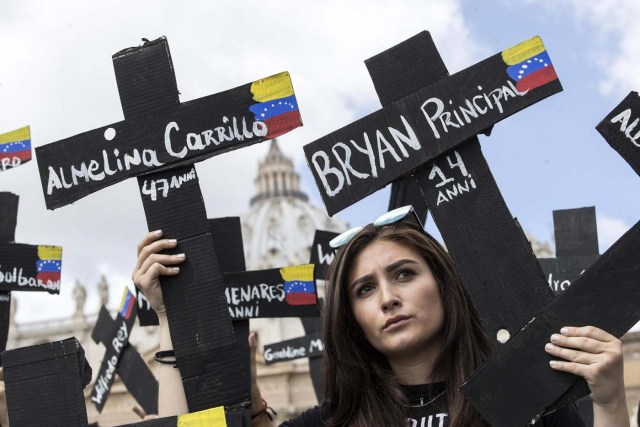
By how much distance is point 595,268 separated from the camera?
1.94m

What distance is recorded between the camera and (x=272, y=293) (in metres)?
3.64

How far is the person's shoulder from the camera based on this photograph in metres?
2.21

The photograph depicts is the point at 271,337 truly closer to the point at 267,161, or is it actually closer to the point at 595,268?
the point at 595,268

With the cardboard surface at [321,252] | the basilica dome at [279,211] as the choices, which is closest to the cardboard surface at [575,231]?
the cardboard surface at [321,252]

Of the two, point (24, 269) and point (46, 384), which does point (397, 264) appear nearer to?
point (46, 384)

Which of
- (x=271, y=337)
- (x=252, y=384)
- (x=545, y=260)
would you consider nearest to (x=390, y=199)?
(x=545, y=260)

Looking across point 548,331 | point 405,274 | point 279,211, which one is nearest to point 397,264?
point 405,274

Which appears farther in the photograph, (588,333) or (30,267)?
(30,267)

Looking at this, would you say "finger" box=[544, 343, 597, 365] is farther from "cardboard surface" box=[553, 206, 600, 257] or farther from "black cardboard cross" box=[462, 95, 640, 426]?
"cardboard surface" box=[553, 206, 600, 257]

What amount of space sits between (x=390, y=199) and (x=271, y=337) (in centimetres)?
3264

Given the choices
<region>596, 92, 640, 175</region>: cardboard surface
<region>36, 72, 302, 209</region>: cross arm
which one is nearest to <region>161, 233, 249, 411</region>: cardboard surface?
<region>36, 72, 302, 209</region>: cross arm

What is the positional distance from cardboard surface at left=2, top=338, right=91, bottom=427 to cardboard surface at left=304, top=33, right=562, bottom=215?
810 mm

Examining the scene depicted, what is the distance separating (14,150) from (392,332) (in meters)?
2.20

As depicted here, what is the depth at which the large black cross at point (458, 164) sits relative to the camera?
6.87 ft
